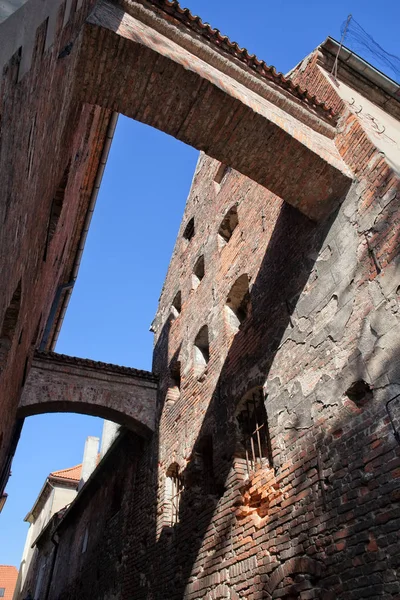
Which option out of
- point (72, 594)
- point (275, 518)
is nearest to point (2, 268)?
point (275, 518)

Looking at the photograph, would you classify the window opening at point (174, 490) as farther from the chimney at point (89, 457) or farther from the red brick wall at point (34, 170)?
the chimney at point (89, 457)

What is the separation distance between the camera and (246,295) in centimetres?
811

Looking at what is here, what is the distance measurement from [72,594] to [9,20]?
13.7m

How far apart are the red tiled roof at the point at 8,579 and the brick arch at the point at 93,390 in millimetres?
39063

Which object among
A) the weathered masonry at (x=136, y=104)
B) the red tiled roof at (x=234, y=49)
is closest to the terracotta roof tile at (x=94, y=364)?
the weathered masonry at (x=136, y=104)

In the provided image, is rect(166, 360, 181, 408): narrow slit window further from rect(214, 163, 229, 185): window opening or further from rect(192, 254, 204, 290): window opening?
rect(214, 163, 229, 185): window opening

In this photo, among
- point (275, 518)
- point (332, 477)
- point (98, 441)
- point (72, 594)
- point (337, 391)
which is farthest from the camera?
point (98, 441)

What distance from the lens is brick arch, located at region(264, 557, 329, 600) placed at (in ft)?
13.5

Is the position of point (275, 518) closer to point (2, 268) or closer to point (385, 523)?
point (385, 523)

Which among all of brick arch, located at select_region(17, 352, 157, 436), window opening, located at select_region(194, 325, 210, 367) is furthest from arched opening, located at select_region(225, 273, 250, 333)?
brick arch, located at select_region(17, 352, 157, 436)

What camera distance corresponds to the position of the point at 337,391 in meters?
4.50

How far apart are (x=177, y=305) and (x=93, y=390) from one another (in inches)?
112

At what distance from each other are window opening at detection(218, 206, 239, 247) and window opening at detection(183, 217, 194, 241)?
7.49ft

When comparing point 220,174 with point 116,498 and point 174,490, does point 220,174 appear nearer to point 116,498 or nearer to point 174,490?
point 174,490
